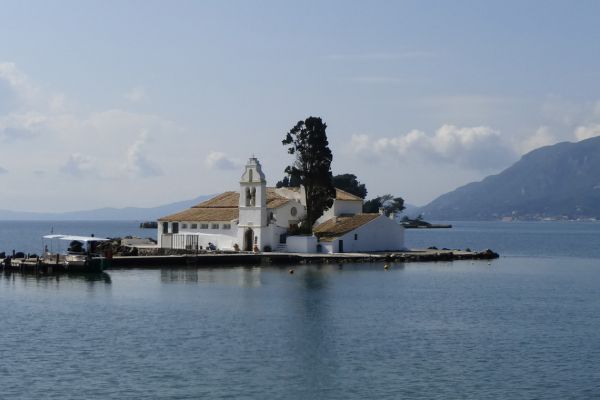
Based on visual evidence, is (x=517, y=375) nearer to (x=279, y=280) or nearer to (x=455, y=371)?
(x=455, y=371)

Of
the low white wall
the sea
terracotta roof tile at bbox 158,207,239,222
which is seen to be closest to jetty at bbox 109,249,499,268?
the low white wall

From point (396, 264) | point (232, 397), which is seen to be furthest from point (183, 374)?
point (396, 264)

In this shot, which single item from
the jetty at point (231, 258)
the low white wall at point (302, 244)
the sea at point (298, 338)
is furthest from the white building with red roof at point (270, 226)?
the sea at point (298, 338)

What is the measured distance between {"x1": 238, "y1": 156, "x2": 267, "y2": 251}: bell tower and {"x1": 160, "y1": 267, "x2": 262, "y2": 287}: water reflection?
927cm

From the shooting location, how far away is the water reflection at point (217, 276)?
67.5m

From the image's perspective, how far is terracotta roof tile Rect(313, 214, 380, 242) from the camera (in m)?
91.0

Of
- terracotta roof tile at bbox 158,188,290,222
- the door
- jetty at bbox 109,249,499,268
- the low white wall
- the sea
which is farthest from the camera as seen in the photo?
terracotta roof tile at bbox 158,188,290,222

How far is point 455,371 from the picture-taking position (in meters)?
33.7

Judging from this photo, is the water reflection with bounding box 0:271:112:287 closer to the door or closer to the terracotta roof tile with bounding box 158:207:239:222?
the door

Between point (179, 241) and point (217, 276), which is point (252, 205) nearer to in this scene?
point (179, 241)

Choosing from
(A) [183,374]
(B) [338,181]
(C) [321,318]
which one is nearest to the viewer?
(A) [183,374]

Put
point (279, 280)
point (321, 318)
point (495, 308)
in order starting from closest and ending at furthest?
point (321, 318) < point (495, 308) < point (279, 280)

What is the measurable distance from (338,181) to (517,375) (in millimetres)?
158677

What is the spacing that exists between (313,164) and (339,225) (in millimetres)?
7214
